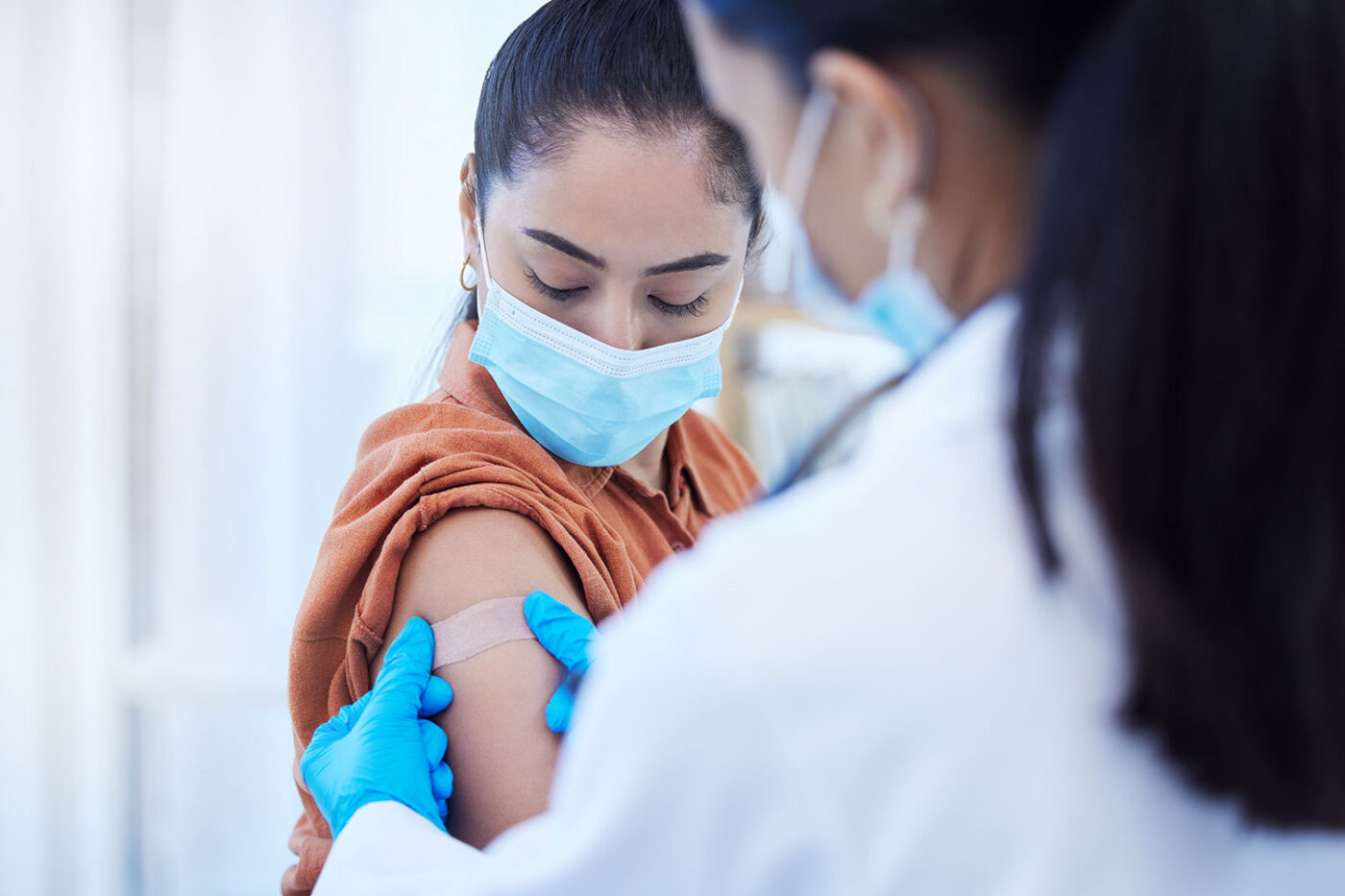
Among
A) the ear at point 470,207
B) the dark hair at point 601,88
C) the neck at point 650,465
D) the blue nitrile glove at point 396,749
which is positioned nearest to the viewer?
the blue nitrile glove at point 396,749

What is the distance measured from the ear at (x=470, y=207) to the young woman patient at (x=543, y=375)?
0.01 meters

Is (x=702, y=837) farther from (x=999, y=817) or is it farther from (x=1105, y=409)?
(x=1105, y=409)

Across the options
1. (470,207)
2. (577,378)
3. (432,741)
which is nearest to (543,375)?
(577,378)

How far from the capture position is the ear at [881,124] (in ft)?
1.78

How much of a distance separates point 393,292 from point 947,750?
1835 mm

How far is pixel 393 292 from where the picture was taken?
6.89 ft

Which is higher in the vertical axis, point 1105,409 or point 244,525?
point 1105,409

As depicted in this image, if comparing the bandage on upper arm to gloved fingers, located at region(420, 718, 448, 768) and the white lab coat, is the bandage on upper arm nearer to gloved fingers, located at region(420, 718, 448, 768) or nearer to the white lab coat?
gloved fingers, located at region(420, 718, 448, 768)

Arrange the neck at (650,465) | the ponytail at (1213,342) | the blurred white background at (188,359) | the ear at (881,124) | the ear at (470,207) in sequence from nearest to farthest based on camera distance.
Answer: the ponytail at (1213,342) → the ear at (881,124) → the ear at (470,207) → the neck at (650,465) → the blurred white background at (188,359)

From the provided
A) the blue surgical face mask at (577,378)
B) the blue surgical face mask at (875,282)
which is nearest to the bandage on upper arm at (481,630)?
the blue surgical face mask at (577,378)

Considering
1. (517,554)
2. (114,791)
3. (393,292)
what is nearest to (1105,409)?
(517,554)

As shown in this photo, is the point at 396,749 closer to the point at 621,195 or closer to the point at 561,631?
the point at 561,631

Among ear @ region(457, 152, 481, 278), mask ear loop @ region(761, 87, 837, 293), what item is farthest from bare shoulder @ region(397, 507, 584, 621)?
mask ear loop @ region(761, 87, 837, 293)

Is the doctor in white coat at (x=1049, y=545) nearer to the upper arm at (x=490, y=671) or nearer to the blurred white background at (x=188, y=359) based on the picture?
the upper arm at (x=490, y=671)
